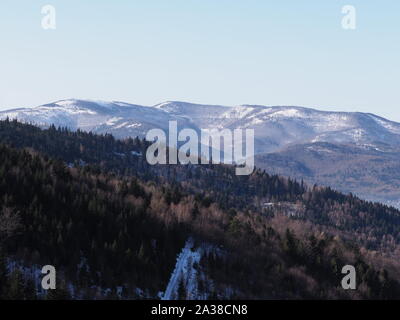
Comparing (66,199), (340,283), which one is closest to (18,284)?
(66,199)

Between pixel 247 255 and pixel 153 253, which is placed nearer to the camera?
pixel 153 253

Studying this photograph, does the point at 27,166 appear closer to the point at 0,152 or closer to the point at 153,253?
the point at 0,152

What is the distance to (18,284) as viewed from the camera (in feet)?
219

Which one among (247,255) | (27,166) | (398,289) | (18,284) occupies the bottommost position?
(398,289)

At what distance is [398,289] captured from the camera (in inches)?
5079

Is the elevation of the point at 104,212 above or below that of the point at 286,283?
above

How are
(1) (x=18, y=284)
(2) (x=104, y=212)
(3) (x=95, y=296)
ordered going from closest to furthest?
(1) (x=18, y=284) < (3) (x=95, y=296) < (2) (x=104, y=212)

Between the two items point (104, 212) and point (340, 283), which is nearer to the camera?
point (104, 212)

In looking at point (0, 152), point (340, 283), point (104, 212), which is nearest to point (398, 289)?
point (340, 283)
